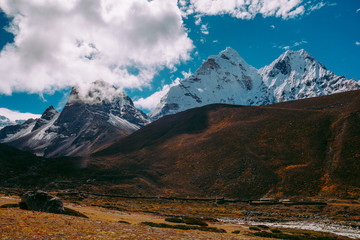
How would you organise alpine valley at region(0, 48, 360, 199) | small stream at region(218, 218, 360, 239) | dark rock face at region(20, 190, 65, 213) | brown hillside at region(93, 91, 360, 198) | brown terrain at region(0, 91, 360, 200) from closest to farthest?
dark rock face at region(20, 190, 65, 213)
small stream at region(218, 218, 360, 239)
brown hillside at region(93, 91, 360, 198)
brown terrain at region(0, 91, 360, 200)
alpine valley at region(0, 48, 360, 199)

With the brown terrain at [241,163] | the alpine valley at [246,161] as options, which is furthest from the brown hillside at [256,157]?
the brown terrain at [241,163]

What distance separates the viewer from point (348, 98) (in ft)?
401

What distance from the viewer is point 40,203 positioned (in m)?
29.5

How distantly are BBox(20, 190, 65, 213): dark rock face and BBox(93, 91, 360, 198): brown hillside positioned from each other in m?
62.0

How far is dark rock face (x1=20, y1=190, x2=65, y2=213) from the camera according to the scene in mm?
28984

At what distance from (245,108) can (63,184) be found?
108910 mm

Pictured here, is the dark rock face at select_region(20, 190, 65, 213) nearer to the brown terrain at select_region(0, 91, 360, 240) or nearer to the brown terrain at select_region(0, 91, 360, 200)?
the brown terrain at select_region(0, 91, 360, 240)

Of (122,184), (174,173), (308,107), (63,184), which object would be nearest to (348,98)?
(308,107)

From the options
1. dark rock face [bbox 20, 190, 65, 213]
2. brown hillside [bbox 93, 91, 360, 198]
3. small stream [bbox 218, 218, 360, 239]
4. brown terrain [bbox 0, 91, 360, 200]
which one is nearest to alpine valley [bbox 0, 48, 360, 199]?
brown hillside [bbox 93, 91, 360, 198]

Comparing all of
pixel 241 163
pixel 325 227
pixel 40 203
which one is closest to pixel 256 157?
pixel 241 163

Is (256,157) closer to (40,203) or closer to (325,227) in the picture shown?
(325,227)

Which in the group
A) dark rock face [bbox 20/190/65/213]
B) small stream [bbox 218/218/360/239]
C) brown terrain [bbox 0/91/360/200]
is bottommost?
small stream [bbox 218/218/360/239]

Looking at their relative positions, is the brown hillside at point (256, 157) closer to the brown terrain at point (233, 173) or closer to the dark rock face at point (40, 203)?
the brown terrain at point (233, 173)

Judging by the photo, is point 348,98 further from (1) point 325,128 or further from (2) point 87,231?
(2) point 87,231
